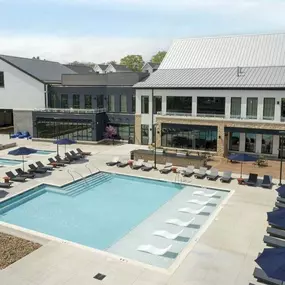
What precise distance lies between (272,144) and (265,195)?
39.3 ft

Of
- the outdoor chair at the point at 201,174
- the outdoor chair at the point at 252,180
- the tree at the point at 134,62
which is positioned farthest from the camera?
the tree at the point at 134,62

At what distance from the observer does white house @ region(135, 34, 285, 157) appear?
32062 mm

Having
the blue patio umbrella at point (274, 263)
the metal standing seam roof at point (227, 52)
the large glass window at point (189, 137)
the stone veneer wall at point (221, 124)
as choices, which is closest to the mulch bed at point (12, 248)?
the blue patio umbrella at point (274, 263)

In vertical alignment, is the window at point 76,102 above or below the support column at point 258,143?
above

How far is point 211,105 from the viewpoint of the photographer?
34500mm

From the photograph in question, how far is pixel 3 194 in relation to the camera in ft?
71.7

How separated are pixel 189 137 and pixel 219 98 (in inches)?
197

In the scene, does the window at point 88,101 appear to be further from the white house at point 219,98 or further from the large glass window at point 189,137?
the large glass window at point 189,137

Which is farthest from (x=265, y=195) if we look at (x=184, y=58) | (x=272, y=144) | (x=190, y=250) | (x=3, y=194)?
(x=184, y=58)

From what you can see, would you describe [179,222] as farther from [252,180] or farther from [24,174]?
[24,174]

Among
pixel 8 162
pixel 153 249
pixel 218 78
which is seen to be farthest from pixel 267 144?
pixel 8 162

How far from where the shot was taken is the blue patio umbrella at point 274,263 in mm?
9265

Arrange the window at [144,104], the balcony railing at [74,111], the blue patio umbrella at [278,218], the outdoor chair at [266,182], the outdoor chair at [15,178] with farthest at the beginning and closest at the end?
1. the balcony railing at [74,111]
2. the window at [144,104]
3. the outdoor chair at [15,178]
4. the outdoor chair at [266,182]
5. the blue patio umbrella at [278,218]

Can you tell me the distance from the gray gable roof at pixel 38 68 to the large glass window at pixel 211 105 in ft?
68.4
